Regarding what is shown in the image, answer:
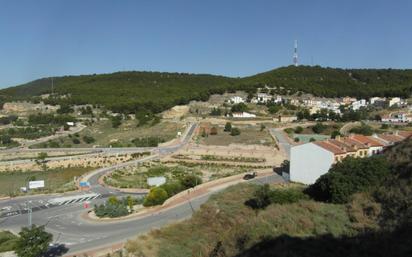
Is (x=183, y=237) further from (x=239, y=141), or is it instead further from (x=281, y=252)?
(x=239, y=141)

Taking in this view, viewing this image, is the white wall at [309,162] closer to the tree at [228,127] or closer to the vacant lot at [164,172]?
the vacant lot at [164,172]

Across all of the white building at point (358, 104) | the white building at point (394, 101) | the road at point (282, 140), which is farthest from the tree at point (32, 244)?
the white building at point (358, 104)

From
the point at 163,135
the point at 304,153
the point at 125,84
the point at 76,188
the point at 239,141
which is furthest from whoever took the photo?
→ the point at 125,84

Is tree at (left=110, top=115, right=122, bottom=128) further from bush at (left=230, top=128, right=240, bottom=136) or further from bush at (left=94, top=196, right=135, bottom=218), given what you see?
bush at (left=94, top=196, right=135, bottom=218)

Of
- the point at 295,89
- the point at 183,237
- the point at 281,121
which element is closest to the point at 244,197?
the point at 183,237

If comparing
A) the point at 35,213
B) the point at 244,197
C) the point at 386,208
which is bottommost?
the point at 35,213

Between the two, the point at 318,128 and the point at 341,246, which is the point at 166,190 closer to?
the point at 341,246

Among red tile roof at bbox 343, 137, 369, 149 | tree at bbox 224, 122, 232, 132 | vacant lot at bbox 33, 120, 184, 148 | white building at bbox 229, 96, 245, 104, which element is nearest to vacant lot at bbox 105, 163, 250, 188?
red tile roof at bbox 343, 137, 369, 149

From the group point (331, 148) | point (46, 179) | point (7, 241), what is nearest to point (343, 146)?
point (331, 148)
